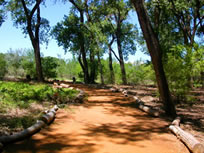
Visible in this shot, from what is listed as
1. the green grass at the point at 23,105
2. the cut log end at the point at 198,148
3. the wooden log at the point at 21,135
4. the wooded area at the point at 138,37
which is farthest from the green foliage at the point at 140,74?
the wooden log at the point at 21,135

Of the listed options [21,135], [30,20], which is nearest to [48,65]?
[30,20]

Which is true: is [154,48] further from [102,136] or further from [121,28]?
[121,28]

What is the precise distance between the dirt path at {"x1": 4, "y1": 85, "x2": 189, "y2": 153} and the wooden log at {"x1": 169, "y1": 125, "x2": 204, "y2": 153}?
14 cm

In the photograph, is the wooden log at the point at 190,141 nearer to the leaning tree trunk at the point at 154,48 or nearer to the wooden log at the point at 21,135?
the leaning tree trunk at the point at 154,48

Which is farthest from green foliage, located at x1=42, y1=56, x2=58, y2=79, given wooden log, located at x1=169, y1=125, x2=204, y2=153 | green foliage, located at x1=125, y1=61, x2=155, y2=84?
wooden log, located at x1=169, y1=125, x2=204, y2=153

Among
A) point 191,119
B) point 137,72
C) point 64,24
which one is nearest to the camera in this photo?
point 191,119

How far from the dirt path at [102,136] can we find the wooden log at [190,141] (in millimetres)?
138

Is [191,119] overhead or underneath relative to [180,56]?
underneath

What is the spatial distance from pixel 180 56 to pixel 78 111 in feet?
17.2

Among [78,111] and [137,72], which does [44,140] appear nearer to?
[78,111]

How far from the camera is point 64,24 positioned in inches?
867

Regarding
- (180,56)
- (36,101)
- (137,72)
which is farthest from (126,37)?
(36,101)

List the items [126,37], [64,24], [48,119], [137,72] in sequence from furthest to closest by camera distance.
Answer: [126,37]
[64,24]
[137,72]
[48,119]

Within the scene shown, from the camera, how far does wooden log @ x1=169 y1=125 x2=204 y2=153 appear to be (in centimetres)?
365
